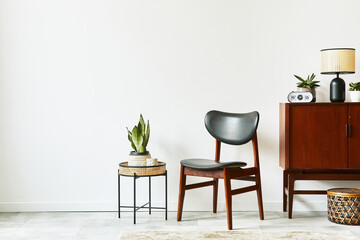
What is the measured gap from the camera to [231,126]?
4.47 meters

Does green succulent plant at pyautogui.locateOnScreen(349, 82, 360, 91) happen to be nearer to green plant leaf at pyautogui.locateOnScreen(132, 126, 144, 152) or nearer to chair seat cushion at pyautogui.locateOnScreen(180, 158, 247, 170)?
chair seat cushion at pyautogui.locateOnScreen(180, 158, 247, 170)

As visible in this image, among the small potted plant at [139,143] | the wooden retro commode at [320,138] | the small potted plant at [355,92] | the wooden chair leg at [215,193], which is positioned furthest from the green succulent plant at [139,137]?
the small potted plant at [355,92]

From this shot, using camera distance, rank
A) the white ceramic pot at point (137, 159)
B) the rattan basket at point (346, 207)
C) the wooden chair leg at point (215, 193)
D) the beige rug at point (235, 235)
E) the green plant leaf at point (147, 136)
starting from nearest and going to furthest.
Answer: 1. the beige rug at point (235, 235)
2. the rattan basket at point (346, 207)
3. the white ceramic pot at point (137, 159)
4. the green plant leaf at point (147, 136)
5. the wooden chair leg at point (215, 193)

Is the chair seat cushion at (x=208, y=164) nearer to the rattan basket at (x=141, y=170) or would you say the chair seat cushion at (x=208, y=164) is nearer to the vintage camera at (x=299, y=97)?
the rattan basket at (x=141, y=170)

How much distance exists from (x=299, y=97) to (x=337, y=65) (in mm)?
419

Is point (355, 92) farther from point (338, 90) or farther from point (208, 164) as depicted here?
point (208, 164)

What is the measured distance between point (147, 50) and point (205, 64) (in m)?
0.56

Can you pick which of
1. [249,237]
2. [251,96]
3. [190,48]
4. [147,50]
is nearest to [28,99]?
[147,50]

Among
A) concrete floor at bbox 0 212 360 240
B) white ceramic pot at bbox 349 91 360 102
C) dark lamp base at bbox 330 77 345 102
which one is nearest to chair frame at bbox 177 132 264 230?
concrete floor at bbox 0 212 360 240

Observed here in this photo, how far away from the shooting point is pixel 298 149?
4.36 metres

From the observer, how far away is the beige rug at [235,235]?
12.3ft

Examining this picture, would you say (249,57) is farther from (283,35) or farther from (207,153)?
(207,153)

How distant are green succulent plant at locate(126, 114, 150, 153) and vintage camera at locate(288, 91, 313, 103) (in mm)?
1292

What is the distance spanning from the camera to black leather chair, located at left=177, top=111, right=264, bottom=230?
404cm
